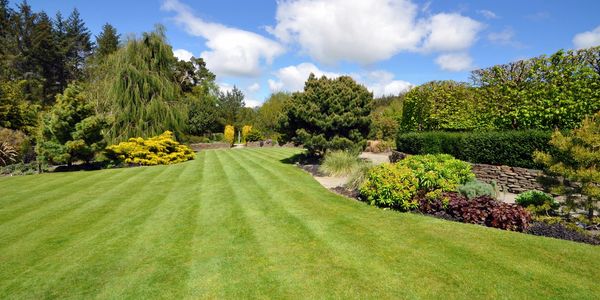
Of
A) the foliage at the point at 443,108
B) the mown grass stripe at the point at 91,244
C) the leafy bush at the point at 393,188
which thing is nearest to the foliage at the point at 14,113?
the mown grass stripe at the point at 91,244

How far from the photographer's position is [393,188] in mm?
8258

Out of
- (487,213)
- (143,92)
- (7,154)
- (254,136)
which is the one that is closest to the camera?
(487,213)

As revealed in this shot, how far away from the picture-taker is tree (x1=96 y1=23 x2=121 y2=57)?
169 feet

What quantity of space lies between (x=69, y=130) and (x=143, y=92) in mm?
7203

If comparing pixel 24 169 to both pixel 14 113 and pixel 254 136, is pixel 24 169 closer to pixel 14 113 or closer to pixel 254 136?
pixel 14 113

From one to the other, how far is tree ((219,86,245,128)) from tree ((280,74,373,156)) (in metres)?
26.9

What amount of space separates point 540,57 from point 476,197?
7.99m

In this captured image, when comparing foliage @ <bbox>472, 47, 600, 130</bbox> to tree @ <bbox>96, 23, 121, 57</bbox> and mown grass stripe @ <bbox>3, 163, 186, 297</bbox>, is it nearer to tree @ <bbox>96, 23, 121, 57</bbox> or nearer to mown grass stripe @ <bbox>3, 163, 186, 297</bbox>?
mown grass stripe @ <bbox>3, 163, 186, 297</bbox>

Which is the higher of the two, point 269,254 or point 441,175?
point 441,175

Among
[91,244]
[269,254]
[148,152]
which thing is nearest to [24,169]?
[148,152]

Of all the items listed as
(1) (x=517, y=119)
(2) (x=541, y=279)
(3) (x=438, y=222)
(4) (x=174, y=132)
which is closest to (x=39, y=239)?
(3) (x=438, y=222)

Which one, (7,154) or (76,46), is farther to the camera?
(76,46)

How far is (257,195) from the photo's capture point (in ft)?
31.8

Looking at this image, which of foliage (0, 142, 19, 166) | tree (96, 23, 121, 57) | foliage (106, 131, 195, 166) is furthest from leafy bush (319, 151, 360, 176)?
tree (96, 23, 121, 57)
